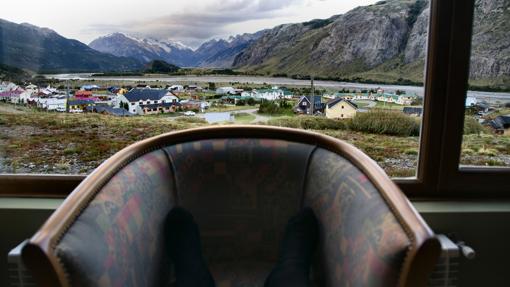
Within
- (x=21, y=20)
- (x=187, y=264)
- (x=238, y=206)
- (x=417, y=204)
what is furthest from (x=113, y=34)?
(x=417, y=204)

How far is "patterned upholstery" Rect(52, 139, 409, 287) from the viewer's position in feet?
2.74

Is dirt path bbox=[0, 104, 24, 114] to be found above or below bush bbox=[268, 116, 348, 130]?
above

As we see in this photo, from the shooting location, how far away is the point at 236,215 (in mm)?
1377

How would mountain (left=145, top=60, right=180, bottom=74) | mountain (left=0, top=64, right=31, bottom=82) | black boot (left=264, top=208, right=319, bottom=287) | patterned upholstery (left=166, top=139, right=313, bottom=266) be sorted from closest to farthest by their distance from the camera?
black boot (left=264, top=208, right=319, bottom=287) < patterned upholstery (left=166, top=139, right=313, bottom=266) < mountain (left=0, top=64, right=31, bottom=82) < mountain (left=145, top=60, right=180, bottom=74)

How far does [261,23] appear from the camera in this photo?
174 cm

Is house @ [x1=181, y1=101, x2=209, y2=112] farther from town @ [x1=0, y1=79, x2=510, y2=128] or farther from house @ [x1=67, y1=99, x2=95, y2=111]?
house @ [x1=67, y1=99, x2=95, y2=111]

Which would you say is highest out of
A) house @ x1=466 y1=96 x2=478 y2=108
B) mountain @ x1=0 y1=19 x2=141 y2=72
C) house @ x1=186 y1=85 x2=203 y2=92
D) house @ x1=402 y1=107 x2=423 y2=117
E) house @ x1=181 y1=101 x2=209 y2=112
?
mountain @ x1=0 y1=19 x2=141 y2=72

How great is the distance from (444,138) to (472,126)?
0.16 meters

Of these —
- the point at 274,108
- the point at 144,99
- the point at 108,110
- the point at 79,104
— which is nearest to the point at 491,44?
the point at 274,108

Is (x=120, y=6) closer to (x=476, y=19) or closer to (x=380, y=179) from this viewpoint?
(x=380, y=179)

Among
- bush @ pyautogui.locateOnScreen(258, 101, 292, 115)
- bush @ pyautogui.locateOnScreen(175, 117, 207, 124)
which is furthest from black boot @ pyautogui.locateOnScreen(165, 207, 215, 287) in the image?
bush @ pyautogui.locateOnScreen(258, 101, 292, 115)

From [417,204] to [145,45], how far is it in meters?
1.32

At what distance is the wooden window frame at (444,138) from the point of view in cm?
148

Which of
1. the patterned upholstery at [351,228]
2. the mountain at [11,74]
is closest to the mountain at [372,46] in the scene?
the patterned upholstery at [351,228]
